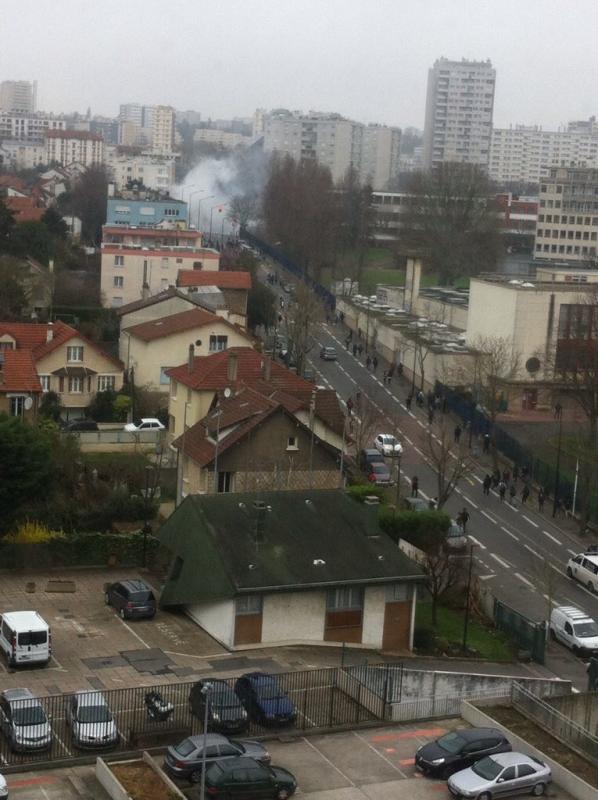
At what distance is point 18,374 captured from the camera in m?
37.9

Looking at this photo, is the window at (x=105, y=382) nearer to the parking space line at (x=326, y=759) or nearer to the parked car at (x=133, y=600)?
the parked car at (x=133, y=600)

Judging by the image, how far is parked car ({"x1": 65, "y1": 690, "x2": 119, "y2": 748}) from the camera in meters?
18.4

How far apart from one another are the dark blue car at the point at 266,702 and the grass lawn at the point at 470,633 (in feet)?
22.9

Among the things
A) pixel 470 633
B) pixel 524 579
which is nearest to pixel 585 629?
pixel 470 633

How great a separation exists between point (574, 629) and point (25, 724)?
12.6 m

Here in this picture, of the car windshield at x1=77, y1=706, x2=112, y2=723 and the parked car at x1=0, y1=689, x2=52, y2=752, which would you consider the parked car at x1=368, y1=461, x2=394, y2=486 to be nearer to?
the car windshield at x1=77, y1=706, x2=112, y2=723

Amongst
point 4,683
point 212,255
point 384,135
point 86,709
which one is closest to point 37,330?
point 212,255

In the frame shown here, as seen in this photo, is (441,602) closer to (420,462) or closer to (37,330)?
(420,462)

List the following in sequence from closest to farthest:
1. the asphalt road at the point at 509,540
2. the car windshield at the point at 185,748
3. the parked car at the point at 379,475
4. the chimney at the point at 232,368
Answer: the car windshield at the point at 185,748 → the asphalt road at the point at 509,540 → the chimney at the point at 232,368 → the parked car at the point at 379,475

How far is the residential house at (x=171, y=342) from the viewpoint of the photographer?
4453 centimetres

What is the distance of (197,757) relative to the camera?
17.6m

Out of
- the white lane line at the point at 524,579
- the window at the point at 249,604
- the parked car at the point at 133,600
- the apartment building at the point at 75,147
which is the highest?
the apartment building at the point at 75,147

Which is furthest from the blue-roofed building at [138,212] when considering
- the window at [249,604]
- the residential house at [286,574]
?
the window at [249,604]

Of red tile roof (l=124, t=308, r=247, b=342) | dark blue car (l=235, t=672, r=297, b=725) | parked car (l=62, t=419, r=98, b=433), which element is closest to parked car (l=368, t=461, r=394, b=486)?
parked car (l=62, t=419, r=98, b=433)
